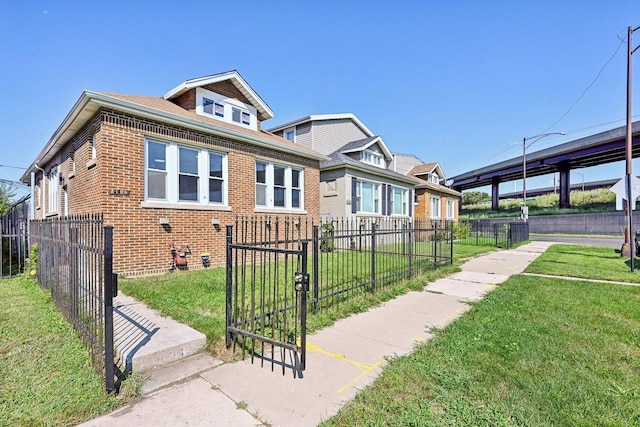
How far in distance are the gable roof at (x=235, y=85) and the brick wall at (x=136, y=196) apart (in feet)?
8.53

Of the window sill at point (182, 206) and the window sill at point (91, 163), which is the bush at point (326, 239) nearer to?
the window sill at point (182, 206)

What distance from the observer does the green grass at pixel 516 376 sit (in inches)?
96.0

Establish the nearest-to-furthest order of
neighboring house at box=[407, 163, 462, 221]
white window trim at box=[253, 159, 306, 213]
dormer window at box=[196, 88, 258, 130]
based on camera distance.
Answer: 1. dormer window at box=[196, 88, 258, 130]
2. white window trim at box=[253, 159, 306, 213]
3. neighboring house at box=[407, 163, 462, 221]

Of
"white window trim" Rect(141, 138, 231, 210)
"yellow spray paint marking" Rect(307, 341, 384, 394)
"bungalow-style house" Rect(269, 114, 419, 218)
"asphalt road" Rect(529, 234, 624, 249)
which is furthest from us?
"asphalt road" Rect(529, 234, 624, 249)

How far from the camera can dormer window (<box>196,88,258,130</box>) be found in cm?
1107

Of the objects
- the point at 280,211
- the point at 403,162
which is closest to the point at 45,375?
the point at 280,211

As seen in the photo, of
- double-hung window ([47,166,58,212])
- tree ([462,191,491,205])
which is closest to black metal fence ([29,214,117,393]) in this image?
double-hung window ([47,166,58,212])

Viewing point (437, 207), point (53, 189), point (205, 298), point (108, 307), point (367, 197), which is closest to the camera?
point (108, 307)

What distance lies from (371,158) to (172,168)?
1369 centimetres

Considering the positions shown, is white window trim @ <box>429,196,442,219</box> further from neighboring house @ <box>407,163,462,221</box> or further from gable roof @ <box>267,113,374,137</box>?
gable roof @ <box>267,113,374,137</box>

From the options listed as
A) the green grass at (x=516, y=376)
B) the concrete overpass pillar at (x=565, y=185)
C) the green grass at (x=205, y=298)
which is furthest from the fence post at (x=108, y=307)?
the concrete overpass pillar at (x=565, y=185)

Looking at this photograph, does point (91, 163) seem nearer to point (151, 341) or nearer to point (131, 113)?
point (131, 113)

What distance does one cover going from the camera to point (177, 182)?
343 inches

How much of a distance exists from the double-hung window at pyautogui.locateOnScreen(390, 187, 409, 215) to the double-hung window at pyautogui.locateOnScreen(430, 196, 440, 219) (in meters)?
5.06
